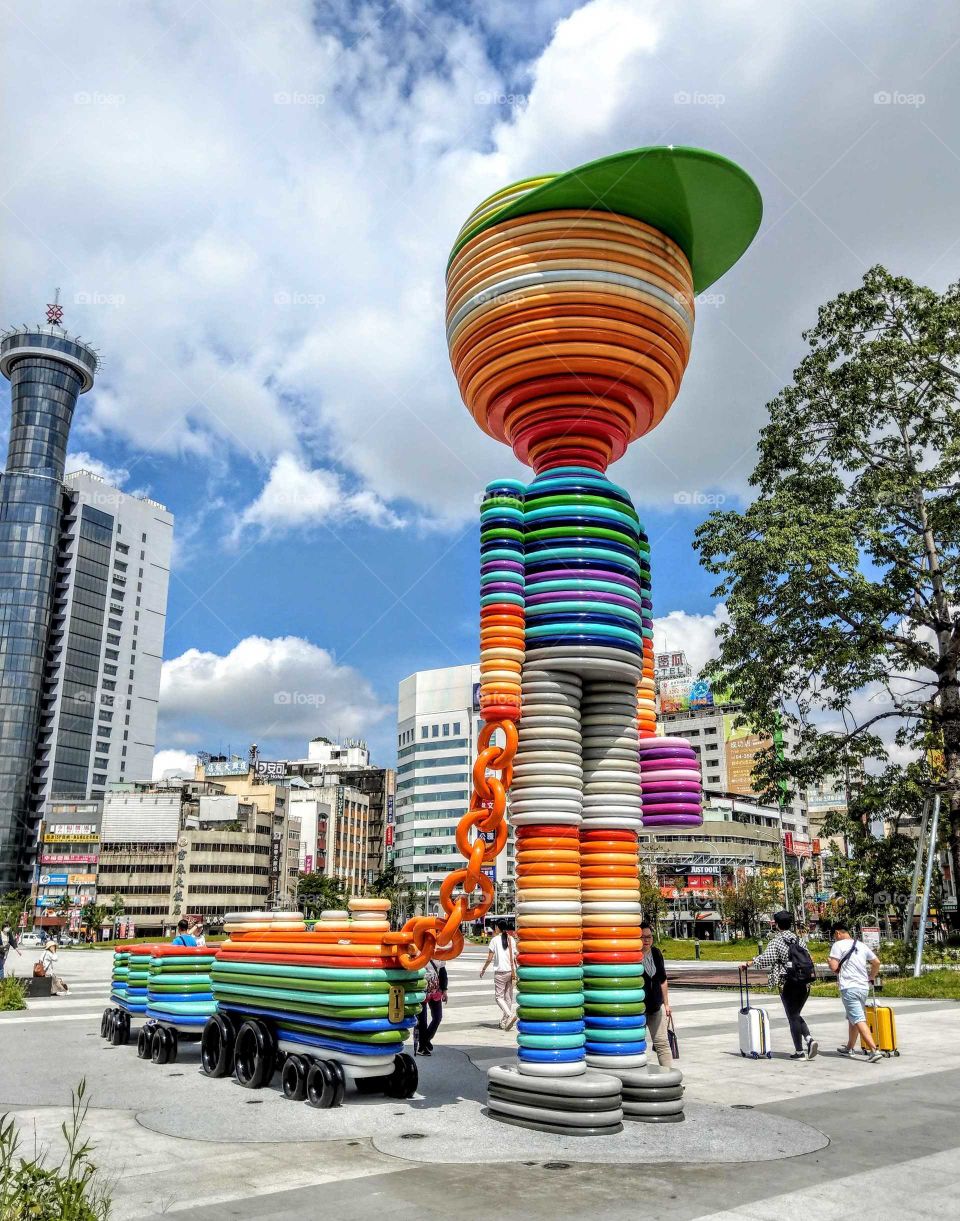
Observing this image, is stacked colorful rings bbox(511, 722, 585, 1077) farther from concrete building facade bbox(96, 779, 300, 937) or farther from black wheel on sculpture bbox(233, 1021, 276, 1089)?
concrete building facade bbox(96, 779, 300, 937)

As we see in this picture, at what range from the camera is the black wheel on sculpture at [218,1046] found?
10164 mm

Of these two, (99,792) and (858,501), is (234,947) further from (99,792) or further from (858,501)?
(99,792)

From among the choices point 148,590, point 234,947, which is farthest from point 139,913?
point 234,947

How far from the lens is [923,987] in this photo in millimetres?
19141

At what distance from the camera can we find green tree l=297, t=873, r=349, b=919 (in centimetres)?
8538

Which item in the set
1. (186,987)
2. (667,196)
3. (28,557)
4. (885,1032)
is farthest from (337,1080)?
(28,557)

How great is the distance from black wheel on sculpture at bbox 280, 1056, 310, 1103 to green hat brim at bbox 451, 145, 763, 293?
776 centimetres

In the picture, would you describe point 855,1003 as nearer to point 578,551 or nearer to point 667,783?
point 667,783

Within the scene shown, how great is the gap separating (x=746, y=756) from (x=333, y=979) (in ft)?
348

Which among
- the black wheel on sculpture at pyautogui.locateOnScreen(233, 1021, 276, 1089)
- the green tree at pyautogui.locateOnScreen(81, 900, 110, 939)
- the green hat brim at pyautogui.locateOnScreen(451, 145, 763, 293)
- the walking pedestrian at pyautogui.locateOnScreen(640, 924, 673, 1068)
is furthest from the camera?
the green tree at pyautogui.locateOnScreen(81, 900, 110, 939)

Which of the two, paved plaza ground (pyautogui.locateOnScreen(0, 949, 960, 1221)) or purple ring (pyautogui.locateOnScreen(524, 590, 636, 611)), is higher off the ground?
purple ring (pyautogui.locateOnScreen(524, 590, 636, 611))

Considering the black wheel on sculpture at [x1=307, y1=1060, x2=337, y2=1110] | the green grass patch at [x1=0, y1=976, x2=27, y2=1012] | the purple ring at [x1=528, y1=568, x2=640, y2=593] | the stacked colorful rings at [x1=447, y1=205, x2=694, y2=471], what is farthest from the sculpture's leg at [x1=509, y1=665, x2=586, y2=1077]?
the green grass patch at [x1=0, y1=976, x2=27, y2=1012]

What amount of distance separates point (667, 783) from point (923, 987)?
1334 cm

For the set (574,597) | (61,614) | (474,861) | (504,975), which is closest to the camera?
(474,861)
